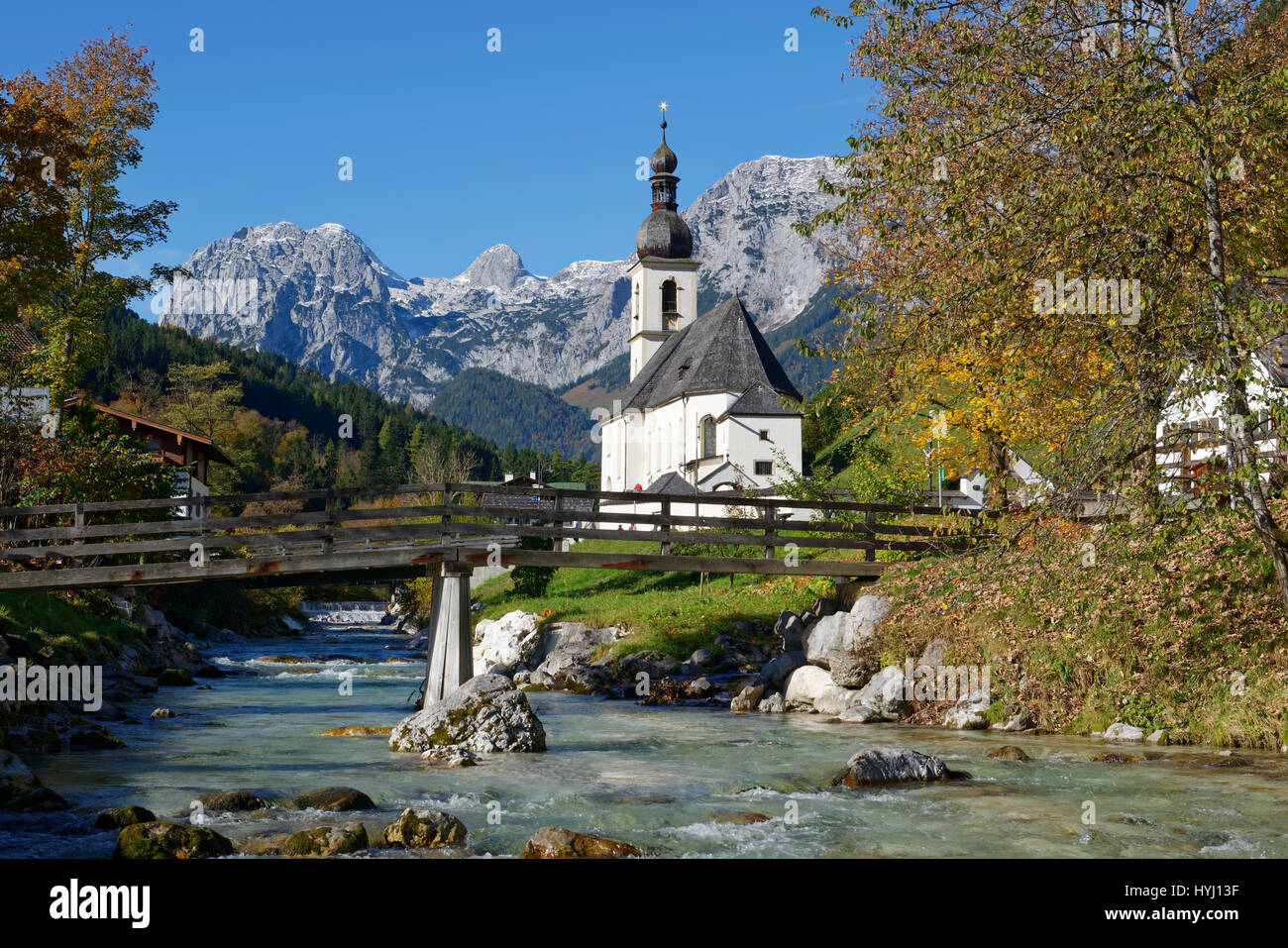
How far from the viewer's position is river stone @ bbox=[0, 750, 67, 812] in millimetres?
11914

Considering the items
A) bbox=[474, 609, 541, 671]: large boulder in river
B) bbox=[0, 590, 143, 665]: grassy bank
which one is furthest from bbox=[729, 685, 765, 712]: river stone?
bbox=[0, 590, 143, 665]: grassy bank

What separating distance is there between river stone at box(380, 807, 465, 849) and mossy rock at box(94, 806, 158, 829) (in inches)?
103

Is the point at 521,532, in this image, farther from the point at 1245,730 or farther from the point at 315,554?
the point at 1245,730

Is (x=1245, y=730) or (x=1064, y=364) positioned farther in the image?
(x=1064, y=364)

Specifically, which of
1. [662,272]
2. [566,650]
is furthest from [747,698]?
[662,272]

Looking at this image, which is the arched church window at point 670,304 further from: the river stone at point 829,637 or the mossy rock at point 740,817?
the mossy rock at point 740,817

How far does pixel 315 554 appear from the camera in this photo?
20281 mm

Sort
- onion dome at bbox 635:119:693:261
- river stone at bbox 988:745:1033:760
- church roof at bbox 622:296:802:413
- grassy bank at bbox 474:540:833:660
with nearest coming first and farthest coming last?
Result: river stone at bbox 988:745:1033:760
grassy bank at bbox 474:540:833:660
church roof at bbox 622:296:802:413
onion dome at bbox 635:119:693:261

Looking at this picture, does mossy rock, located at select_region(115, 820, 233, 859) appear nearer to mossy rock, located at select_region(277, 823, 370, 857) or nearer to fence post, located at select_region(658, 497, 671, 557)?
mossy rock, located at select_region(277, 823, 370, 857)

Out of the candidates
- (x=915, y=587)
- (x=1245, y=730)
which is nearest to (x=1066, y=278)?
(x=1245, y=730)

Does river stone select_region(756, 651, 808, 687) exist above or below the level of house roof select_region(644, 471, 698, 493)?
below

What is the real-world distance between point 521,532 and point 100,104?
834 inches

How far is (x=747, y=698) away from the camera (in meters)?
22.8

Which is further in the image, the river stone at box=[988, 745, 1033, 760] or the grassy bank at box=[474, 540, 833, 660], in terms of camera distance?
the grassy bank at box=[474, 540, 833, 660]
